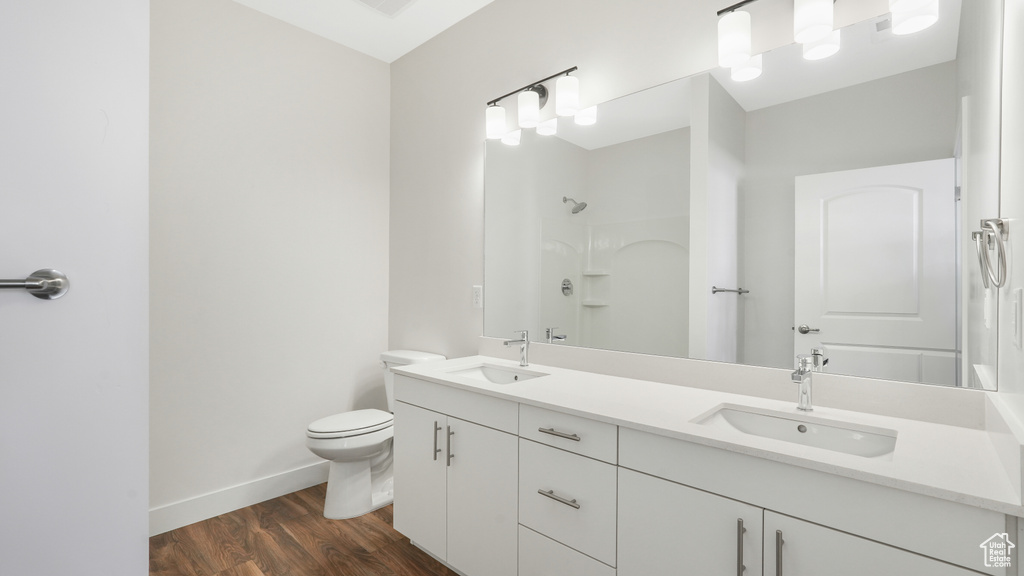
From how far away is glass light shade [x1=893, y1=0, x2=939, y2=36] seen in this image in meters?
1.28

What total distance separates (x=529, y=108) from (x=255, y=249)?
5.38 feet

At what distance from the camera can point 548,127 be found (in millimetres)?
2215

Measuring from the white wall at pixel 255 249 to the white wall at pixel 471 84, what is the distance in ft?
0.80

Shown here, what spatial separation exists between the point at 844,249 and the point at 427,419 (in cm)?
156

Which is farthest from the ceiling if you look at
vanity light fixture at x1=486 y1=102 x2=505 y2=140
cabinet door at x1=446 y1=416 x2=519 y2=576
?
cabinet door at x1=446 y1=416 x2=519 y2=576

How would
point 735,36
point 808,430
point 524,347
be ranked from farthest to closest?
point 524,347
point 735,36
point 808,430

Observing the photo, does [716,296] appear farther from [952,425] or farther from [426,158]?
[426,158]

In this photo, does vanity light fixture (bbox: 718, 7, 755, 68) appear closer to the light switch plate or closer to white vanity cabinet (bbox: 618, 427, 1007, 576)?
white vanity cabinet (bbox: 618, 427, 1007, 576)

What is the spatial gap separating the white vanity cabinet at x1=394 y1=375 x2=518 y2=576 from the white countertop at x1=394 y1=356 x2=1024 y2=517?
0.47ft

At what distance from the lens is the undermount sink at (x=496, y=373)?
2.04m

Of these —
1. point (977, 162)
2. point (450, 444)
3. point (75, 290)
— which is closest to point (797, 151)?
point (977, 162)

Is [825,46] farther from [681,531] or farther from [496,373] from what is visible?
[496,373]

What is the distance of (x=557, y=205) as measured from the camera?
7.09 feet

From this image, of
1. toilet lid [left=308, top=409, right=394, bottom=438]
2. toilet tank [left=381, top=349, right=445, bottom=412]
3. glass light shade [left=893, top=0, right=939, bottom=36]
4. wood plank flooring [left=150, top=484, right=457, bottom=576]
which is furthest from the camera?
toilet tank [left=381, top=349, right=445, bottom=412]
